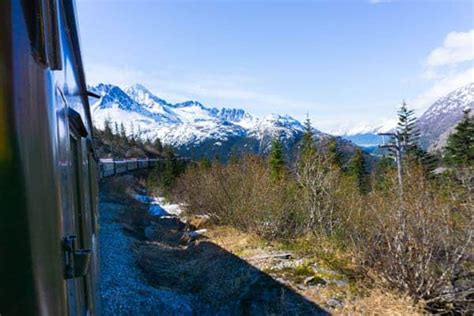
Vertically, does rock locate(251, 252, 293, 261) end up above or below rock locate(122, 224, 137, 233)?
above

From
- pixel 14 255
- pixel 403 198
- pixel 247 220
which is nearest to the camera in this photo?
pixel 14 255

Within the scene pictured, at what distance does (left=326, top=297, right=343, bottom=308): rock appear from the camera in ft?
21.7

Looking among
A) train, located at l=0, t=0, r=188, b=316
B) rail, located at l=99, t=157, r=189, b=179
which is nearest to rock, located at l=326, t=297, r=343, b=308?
train, located at l=0, t=0, r=188, b=316

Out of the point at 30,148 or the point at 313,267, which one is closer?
the point at 30,148

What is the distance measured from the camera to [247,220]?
1203cm

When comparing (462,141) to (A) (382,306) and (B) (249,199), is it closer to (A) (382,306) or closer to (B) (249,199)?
(B) (249,199)

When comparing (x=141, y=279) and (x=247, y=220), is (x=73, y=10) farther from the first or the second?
(x=247, y=220)

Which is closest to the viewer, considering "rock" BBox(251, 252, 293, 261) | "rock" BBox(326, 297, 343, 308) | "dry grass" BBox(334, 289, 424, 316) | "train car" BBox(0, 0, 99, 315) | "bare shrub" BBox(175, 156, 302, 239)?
"train car" BBox(0, 0, 99, 315)

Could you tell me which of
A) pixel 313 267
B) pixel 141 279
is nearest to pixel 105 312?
pixel 141 279

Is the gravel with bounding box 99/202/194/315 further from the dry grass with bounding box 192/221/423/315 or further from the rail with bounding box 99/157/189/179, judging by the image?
the rail with bounding box 99/157/189/179

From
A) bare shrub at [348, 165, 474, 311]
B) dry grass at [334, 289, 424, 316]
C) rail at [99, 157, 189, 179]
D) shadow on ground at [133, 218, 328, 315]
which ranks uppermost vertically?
rail at [99, 157, 189, 179]

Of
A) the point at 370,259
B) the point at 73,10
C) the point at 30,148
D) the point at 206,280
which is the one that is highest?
the point at 73,10

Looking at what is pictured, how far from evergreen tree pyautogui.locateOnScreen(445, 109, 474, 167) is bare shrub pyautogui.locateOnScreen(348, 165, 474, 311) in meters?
28.8

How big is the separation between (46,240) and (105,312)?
244 inches
